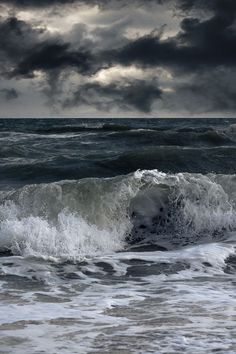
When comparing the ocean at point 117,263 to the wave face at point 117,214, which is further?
the wave face at point 117,214

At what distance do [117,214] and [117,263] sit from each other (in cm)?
292

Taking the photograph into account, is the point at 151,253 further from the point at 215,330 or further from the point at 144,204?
the point at 215,330

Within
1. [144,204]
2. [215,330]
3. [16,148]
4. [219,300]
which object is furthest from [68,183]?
[16,148]

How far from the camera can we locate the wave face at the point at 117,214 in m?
9.06

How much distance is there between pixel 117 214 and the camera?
10844mm

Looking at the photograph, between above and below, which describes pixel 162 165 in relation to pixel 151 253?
above

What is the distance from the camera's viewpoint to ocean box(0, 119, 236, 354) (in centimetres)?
486

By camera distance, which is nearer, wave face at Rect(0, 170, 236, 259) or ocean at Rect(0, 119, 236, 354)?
ocean at Rect(0, 119, 236, 354)

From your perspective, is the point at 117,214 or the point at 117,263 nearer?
the point at 117,263

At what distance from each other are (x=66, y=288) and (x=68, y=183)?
5190 millimetres

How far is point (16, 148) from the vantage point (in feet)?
73.6

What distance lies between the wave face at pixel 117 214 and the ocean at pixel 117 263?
21mm

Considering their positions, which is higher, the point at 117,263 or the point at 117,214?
the point at 117,214

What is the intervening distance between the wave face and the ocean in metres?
0.02
